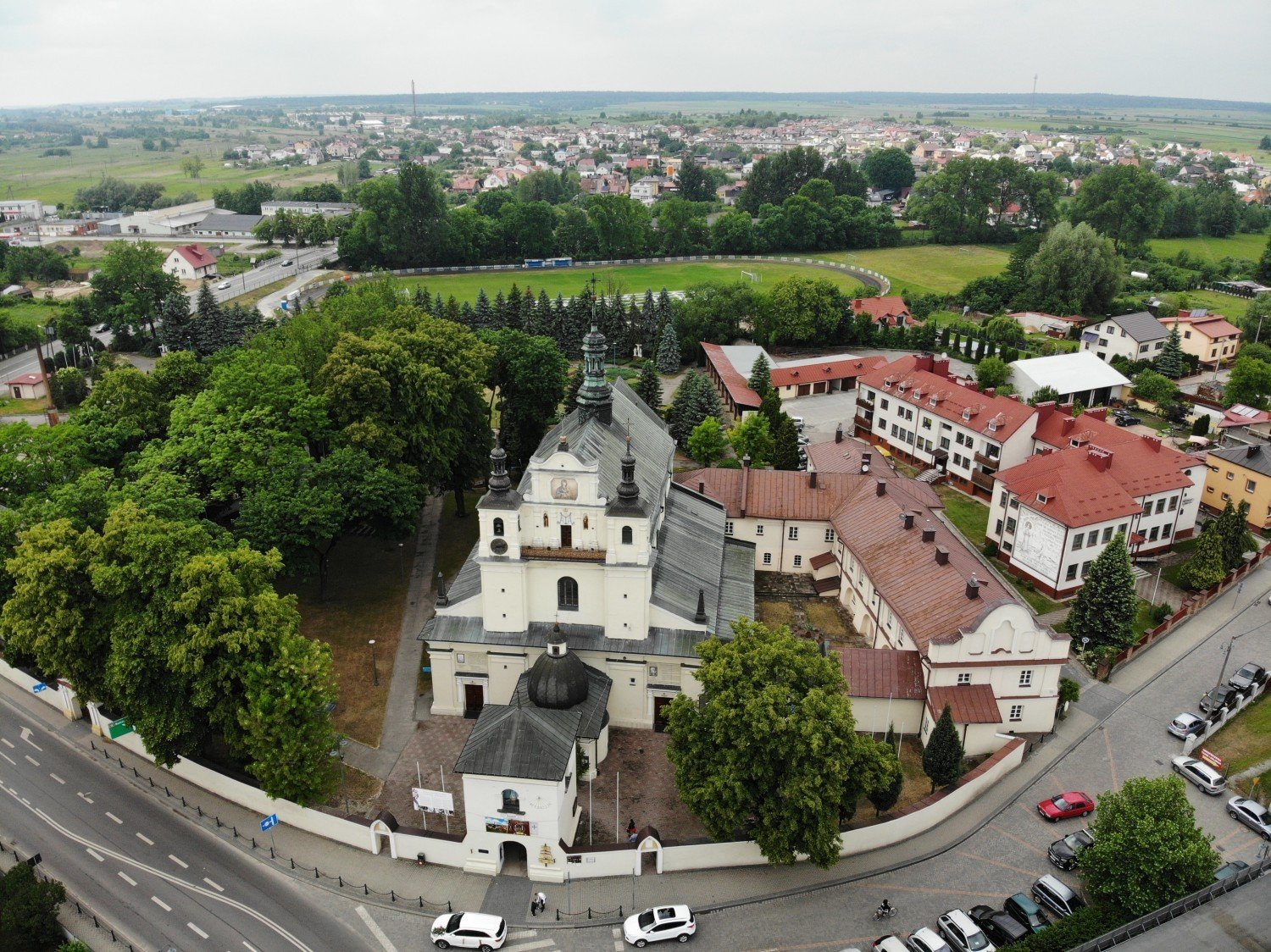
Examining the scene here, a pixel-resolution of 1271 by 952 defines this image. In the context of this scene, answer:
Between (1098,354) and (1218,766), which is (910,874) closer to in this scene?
(1218,766)

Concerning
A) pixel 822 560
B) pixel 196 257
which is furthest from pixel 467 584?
pixel 196 257

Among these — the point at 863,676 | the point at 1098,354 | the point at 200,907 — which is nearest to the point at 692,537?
the point at 863,676

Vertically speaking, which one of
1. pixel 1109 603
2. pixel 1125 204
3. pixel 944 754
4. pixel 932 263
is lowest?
pixel 944 754

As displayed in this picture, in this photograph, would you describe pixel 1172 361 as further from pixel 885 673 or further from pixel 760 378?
pixel 885 673

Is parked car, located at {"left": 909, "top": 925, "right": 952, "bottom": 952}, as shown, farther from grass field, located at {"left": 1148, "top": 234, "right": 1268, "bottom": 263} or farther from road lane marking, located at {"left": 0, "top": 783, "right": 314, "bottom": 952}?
grass field, located at {"left": 1148, "top": 234, "right": 1268, "bottom": 263}

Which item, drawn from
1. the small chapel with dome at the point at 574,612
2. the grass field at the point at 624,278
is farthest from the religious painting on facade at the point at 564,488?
the grass field at the point at 624,278

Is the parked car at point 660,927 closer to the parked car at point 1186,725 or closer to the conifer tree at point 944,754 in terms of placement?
the conifer tree at point 944,754
